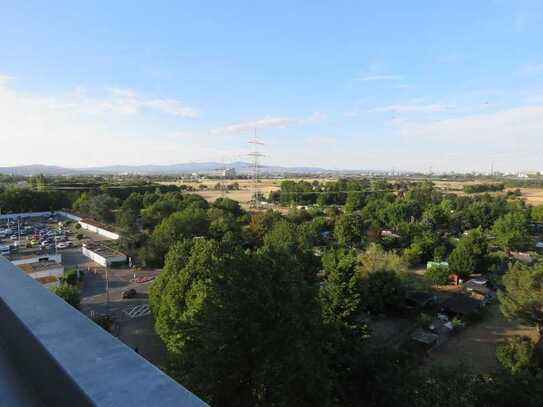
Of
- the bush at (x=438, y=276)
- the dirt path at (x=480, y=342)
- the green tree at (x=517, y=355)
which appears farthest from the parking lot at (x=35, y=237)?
the green tree at (x=517, y=355)

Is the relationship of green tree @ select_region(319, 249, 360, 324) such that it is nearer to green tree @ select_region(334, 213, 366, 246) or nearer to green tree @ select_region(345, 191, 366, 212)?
green tree @ select_region(334, 213, 366, 246)

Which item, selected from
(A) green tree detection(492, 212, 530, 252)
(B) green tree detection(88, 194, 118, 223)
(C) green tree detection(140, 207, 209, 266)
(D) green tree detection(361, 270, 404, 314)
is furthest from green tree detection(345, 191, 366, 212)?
(D) green tree detection(361, 270, 404, 314)

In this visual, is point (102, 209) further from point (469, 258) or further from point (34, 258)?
point (469, 258)

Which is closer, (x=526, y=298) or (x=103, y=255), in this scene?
(x=526, y=298)

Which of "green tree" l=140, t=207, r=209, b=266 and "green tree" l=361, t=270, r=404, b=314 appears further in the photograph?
"green tree" l=140, t=207, r=209, b=266

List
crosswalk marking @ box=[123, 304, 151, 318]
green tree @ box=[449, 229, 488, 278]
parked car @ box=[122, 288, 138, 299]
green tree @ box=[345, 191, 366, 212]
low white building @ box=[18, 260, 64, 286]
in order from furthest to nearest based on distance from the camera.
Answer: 1. green tree @ box=[345, 191, 366, 212]
2. green tree @ box=[449, 229, 488, 278]
3. low white building @ box=[18, 260, 64, 286]
4. parked car @ box=[122, 288, 138, 299]
5. crosswalk marking @ box=[123, 304, 151, 318]

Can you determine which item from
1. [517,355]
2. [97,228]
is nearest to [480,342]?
[517,355]
